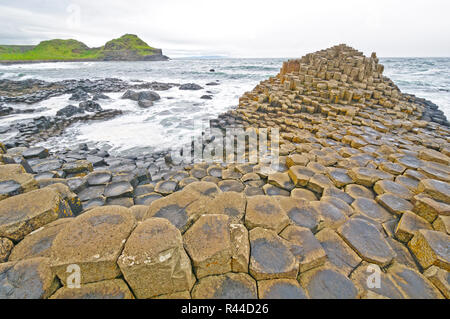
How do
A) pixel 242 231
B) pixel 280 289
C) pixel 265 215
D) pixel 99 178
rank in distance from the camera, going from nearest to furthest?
pixel 280 289 < pixel 242 231 < pixel 265 215 < pixel 99 178

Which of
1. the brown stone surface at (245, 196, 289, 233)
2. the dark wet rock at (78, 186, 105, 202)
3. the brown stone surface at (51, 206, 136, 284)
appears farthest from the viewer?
the dark wet rock at (78, 186, 105, 202)

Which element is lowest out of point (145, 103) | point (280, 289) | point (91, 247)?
point (280, 289)

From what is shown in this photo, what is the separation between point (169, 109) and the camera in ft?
42.1

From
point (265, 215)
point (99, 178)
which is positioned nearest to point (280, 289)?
point (265, 215)

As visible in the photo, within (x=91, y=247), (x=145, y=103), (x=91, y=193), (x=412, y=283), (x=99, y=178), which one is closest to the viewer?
(x=91, y=247)

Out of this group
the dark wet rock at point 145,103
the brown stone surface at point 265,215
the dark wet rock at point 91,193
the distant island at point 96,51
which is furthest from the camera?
the distant island at point 96,51

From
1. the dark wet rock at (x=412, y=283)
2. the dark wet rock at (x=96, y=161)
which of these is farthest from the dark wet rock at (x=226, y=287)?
the dark wet rock at (x=96, y=161)

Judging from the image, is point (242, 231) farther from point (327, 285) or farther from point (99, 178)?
point (99, 178)

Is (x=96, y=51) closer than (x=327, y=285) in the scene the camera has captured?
No

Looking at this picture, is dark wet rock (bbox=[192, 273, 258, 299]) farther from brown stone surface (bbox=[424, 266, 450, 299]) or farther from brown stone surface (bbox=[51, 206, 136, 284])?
brown stone surface (bbox=[424, 266, 450, 299])

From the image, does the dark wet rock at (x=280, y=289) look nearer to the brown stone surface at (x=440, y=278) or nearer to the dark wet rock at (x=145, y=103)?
the brown stone surface at (x=440, y=278)

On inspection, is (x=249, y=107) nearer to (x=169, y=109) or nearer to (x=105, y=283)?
(x=169, y=109)

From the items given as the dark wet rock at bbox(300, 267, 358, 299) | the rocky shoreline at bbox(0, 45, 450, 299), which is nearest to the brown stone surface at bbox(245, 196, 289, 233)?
the rocky shoreline at bbox(0, 45, 450, 299)

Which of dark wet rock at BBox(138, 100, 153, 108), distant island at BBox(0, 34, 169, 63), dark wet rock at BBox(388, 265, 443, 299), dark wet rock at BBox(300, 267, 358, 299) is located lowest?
dark wet rock at BBox(388, 265, 443, 299)
